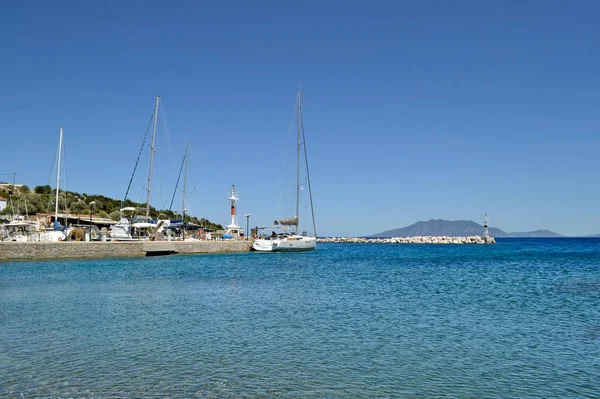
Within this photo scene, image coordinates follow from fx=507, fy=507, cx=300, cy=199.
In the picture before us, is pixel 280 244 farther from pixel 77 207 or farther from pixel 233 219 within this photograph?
pixel 77 207

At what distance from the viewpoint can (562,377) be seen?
35.0 feet

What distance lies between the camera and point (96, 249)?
49719 millimetres

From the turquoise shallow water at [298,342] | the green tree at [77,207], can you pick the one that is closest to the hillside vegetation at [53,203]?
the green tree at [77,207]

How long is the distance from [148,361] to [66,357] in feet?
6.84

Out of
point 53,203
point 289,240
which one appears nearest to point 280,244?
point 289,240

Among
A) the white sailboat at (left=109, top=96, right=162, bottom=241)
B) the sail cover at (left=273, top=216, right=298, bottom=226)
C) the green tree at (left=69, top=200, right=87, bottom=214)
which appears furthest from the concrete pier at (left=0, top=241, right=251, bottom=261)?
the green tree at (left=69, top=200, right=87, bottom=214)

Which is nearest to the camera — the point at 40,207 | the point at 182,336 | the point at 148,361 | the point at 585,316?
the point at 148,361

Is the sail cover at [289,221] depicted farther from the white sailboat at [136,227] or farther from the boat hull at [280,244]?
the white sailboat at [136,227]

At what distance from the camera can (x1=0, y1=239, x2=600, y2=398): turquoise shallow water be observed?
10055 millimetres

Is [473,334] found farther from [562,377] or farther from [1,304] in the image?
[1,304]

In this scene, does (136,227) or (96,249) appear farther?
(136,227)

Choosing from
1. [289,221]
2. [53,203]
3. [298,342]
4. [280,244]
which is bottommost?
[298,342]

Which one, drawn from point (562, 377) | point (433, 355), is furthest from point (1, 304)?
point (562, 377)

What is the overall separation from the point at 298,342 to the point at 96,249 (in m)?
41.2
